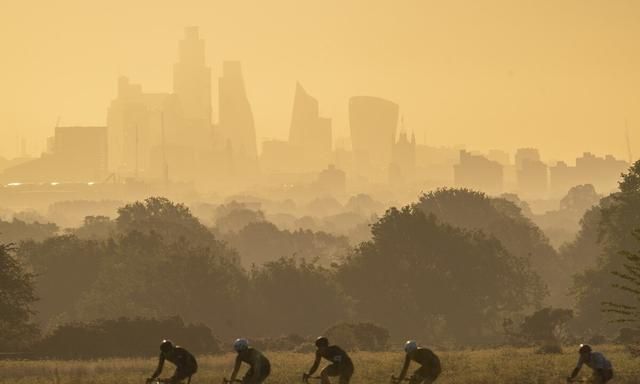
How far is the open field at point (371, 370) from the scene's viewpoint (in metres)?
45.7

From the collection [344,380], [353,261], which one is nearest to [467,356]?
[344,380]

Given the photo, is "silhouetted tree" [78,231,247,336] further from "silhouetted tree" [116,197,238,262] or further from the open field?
the open field

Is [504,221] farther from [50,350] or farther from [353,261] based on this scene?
[50,350]

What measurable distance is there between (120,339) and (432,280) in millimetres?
39512

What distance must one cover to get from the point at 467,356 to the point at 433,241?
53.8 metres

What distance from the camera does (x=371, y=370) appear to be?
49.9 m

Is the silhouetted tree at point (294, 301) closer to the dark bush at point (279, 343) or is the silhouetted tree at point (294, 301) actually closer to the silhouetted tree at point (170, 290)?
the silhouetted tree at point (170, 290)

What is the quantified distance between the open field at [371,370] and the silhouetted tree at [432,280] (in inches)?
1713

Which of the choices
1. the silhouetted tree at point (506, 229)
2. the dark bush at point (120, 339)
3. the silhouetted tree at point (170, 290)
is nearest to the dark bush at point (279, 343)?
the dark bush at point (120, 339)

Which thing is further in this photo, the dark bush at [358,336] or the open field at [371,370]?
the dark bush at [358,336]

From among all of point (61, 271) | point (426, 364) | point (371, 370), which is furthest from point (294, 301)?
point (426, 364)

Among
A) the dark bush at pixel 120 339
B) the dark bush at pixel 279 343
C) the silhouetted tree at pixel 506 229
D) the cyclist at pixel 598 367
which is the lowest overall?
the dark bush at pixel 279 343

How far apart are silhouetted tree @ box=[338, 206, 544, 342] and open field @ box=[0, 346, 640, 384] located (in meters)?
43.5

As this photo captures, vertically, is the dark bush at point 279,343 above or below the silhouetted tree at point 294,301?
below
